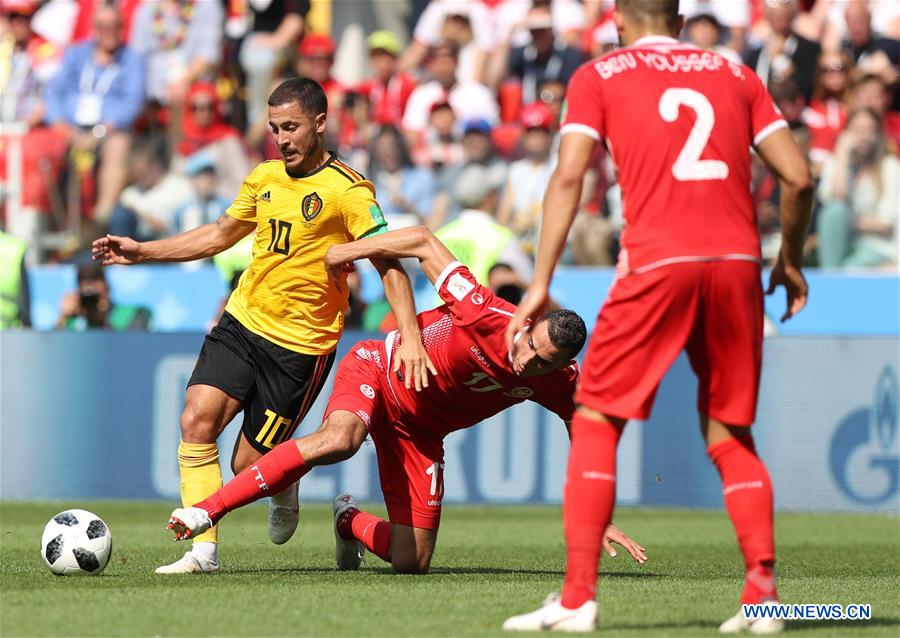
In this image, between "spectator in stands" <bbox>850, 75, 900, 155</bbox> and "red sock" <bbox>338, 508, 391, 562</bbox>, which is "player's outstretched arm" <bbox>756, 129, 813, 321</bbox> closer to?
"red sock" <bbox>338, 508, 391, 562</bbox>

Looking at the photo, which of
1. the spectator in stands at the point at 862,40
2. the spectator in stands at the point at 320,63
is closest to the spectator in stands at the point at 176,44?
the spectator in stands at the point at 320,63

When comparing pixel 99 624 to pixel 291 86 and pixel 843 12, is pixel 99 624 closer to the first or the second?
pixel 291 86

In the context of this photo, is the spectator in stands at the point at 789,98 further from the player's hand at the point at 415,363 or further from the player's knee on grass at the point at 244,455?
the player's hand at the point at 415,363

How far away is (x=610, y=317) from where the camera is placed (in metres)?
5.57

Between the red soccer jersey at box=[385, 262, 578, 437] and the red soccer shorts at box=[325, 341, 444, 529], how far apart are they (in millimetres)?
55

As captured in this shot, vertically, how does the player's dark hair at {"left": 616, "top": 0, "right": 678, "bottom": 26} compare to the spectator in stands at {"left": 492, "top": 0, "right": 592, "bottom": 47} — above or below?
below

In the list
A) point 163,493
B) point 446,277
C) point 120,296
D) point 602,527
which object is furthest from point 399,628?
point 120,296

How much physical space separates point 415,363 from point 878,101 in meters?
9.17

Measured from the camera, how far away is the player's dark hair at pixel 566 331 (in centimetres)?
690

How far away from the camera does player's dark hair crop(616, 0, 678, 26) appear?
5695mm

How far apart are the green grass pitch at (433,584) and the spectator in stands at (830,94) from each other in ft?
16.8

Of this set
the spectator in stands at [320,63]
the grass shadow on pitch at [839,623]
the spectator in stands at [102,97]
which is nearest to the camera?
the grass shadow on pitch at [839,623]

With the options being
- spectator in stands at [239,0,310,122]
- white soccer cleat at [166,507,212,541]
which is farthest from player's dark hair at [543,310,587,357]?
spectator in stands at [239,0,310,122]

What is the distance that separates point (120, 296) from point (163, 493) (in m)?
2.68
